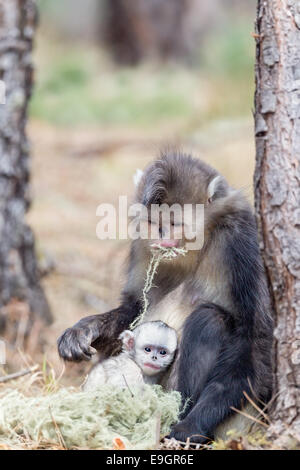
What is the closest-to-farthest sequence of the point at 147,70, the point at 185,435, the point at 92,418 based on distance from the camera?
the point at 92,418
the point at 185,435
the point at 147,70

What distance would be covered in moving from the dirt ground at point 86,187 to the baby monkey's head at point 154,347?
2.15 m

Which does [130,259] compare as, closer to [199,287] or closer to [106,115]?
[199,287]

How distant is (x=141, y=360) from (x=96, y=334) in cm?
47

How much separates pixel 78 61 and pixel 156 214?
620 inches

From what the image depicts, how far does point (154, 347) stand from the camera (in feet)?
13.8

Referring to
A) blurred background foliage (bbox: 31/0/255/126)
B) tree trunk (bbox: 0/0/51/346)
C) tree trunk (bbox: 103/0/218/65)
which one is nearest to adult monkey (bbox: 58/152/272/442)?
tree trunk (bbox: 0/0/51/346)

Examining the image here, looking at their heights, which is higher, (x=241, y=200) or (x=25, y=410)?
(x=241, y=200)

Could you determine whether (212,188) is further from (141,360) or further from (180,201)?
(141,360)

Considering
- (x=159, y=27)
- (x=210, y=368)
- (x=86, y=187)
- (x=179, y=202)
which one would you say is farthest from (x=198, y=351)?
(x=159, y=27)

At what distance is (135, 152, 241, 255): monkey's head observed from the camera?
4.25 metres

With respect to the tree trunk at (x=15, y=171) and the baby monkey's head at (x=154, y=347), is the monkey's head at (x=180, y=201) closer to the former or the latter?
the baby monkey's head at (x=154, y=347)
